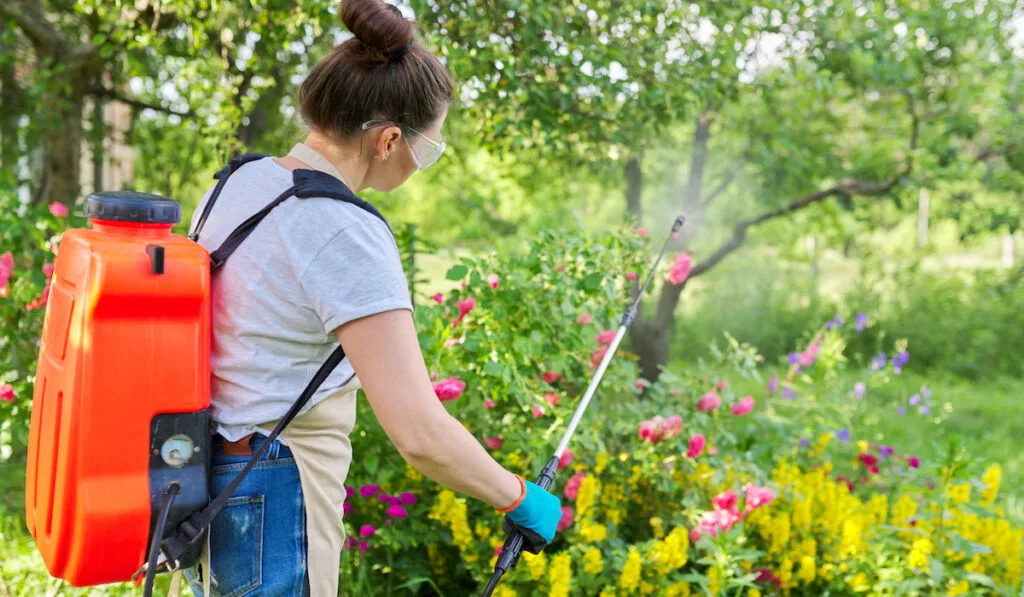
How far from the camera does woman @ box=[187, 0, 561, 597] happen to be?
126 cm

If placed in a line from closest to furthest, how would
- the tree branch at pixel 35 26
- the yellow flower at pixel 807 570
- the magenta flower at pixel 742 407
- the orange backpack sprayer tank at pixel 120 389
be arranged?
the orange backpack sprayer tank at pixel 120 389
the yellow flower at pixel 807 570
the magenta flower at pixel 742 407
the tree branch at pixel 35 26

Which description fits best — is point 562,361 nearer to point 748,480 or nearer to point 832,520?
point 748,480

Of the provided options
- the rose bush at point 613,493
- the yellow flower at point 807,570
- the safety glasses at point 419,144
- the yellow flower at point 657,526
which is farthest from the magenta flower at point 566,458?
the safety glasses at point 419,144

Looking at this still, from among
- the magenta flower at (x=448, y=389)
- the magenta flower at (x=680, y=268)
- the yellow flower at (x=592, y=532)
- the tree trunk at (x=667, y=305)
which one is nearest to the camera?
the magenta flower at (x=448, y=389)

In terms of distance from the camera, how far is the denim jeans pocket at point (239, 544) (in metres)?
1.37

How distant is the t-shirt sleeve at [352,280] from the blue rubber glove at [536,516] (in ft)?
1.51

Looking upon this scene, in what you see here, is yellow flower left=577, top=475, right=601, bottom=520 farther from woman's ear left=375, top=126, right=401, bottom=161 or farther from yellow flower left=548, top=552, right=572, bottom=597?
woman's ear left=375, top=126, right=401, bottom=161

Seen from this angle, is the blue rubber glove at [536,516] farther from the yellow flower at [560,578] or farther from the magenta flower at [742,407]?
the magenta flower at [742,407]

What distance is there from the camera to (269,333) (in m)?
1.33

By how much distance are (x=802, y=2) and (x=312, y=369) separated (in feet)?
12.9

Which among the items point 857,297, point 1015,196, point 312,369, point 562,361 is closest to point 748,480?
point 562,361

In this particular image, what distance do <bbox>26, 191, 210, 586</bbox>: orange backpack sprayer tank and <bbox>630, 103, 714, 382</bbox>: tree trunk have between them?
513 cm

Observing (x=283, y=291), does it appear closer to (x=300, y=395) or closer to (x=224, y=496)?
(x=300, y=395)

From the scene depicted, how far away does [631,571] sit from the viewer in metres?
2.63
